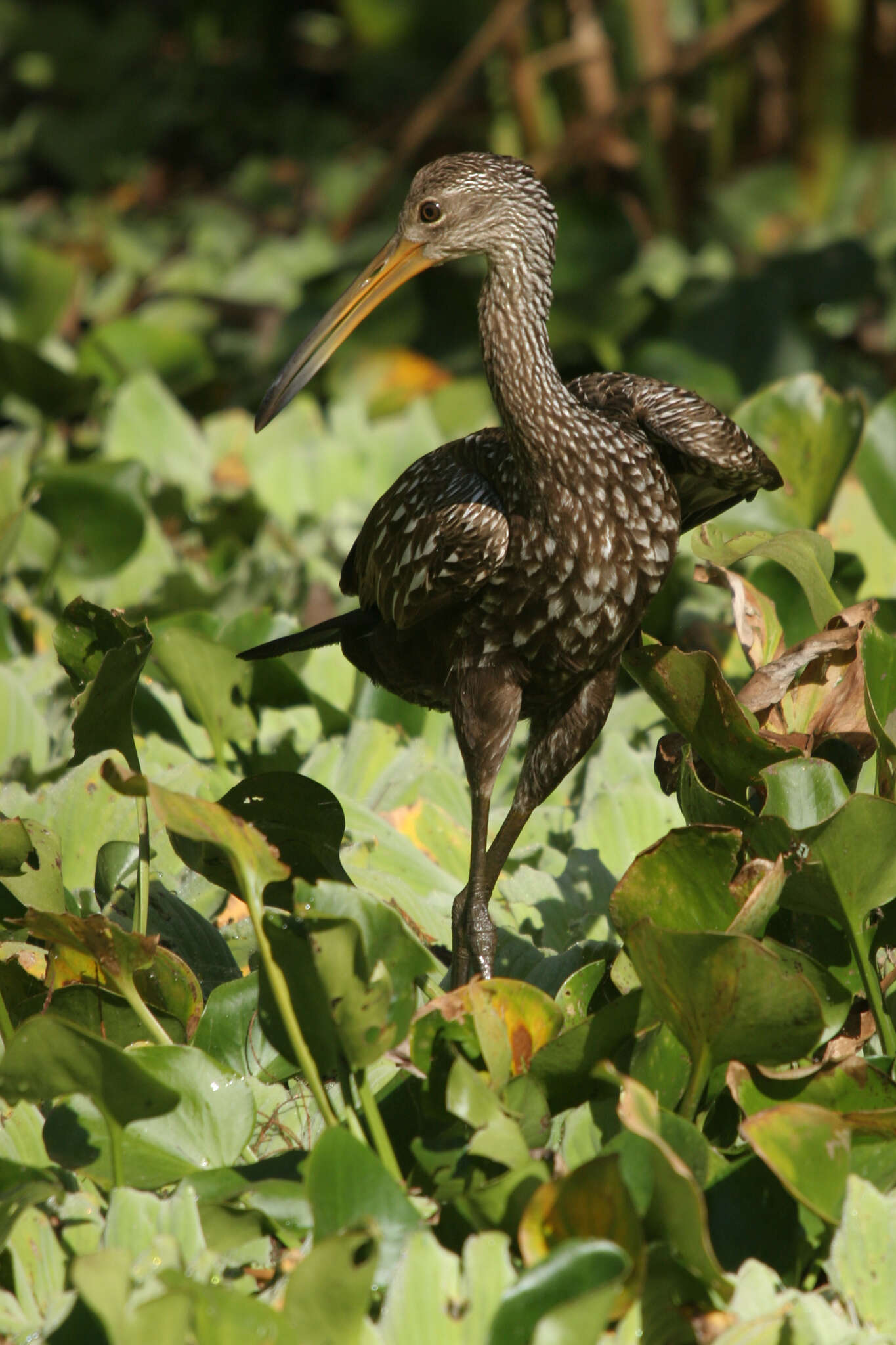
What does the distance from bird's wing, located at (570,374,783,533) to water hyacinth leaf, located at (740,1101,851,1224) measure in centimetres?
125

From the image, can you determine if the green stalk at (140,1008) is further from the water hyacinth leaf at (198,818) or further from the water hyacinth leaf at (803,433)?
the water hyacinth leaf at (803,433)

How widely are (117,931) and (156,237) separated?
6.52m

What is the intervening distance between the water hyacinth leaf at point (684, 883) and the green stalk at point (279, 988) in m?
0.50

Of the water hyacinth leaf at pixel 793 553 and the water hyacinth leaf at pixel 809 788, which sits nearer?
the water hyacinth leaf at pixel 809 788

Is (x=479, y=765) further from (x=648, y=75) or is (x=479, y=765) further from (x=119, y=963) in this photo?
(x=648, y=75)

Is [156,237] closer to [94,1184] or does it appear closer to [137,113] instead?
[137,113]

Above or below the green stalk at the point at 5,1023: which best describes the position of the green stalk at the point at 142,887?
above

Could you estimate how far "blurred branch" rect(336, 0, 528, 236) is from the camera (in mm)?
6332

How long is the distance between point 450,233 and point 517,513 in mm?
570

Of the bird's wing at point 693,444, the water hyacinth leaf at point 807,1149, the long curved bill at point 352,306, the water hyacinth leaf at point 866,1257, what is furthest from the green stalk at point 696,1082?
the long curved bill at point 352,306

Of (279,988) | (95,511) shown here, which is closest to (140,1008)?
(279,988)

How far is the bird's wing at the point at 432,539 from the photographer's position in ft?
8.93

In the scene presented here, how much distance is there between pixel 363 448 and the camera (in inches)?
211

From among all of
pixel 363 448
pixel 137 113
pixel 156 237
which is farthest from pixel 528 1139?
pixel 137 113
